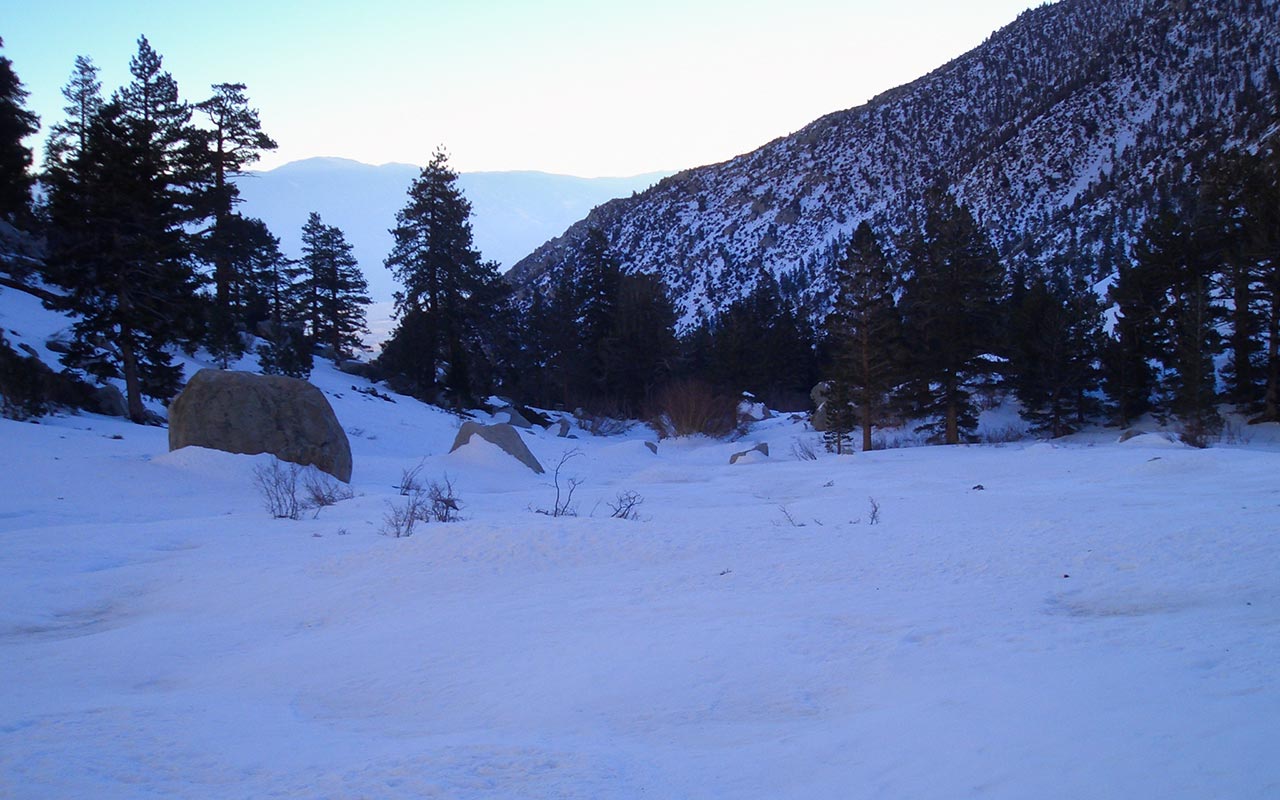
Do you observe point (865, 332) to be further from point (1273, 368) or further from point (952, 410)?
point (1273, 368)

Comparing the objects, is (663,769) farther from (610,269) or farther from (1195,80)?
(1195,80)

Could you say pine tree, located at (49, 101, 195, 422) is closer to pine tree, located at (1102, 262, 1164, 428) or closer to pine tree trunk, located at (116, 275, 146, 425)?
pine tree trunk, located at (116, 275, 146, 425)

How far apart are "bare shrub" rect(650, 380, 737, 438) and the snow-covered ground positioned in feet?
83.1

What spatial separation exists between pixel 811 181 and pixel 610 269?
8627cm

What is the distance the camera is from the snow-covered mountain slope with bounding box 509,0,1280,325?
74125 mm

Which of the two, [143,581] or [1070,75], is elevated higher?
[1070,75]

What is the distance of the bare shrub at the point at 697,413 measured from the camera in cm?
3462

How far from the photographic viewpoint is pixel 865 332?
2578 centimetres

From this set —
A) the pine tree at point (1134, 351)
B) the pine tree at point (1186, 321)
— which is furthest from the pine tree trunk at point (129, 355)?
the pine tree at point (1134, 351)

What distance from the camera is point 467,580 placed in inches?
235

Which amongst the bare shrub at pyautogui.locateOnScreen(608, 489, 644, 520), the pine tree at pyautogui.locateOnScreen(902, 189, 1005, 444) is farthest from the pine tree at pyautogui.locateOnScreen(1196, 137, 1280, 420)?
the bare shrub at pyautogui.locateOnScreen(608, 489, 644, 520)

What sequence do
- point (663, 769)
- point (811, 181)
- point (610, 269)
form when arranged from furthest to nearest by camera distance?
point (811, 181) < point (610, 269) < point (663, 769)

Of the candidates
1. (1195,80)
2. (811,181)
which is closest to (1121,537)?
(1195,80)

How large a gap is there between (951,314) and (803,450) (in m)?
7.03
